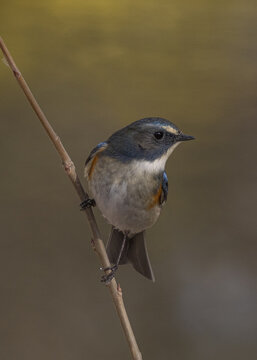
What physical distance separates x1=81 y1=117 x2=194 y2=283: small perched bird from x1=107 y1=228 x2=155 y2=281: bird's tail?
16 cm

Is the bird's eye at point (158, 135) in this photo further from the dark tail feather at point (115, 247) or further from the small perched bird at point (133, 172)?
the dark tail feather at point (115, 247)

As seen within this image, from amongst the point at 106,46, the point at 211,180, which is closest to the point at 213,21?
the point at 106,46

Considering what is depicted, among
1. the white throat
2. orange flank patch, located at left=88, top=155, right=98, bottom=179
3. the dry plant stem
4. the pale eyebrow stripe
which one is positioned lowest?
the dry plant stem

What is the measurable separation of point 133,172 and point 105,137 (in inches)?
54.7

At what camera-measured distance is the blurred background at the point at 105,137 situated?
140 inches

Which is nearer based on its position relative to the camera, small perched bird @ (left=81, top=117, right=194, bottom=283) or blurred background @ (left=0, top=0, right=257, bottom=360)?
small perched bird @ (left=81, top=117, right=194, bottom=283)

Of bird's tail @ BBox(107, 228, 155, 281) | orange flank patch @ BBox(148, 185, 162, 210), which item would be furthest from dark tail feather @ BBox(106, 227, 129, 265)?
orange flank patch @ BBox(148, 185, 162, 210)

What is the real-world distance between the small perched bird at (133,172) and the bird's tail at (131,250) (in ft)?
0.54

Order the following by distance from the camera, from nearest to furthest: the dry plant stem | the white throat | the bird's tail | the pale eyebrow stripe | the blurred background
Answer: the dry plant stem → the pale eyebrow stripe → the white throat → the bird's tail → the blurred background

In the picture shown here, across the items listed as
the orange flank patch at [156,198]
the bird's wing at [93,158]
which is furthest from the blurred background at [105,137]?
the orange flank patch at [156,198]

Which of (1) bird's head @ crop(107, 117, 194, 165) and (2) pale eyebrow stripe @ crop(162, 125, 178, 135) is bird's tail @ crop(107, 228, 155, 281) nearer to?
(1) bird's head @ crop(107, 117, 194, 165)

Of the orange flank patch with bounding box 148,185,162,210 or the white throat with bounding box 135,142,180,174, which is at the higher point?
the white throat with bounding box 135,142,180,174

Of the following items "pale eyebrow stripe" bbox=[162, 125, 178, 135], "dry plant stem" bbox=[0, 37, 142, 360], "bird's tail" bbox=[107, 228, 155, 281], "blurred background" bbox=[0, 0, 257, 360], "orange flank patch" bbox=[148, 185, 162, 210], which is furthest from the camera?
"blurred background" bbox=[0, 0, 257, 360]

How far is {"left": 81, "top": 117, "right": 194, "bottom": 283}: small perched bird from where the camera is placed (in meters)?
2.10
